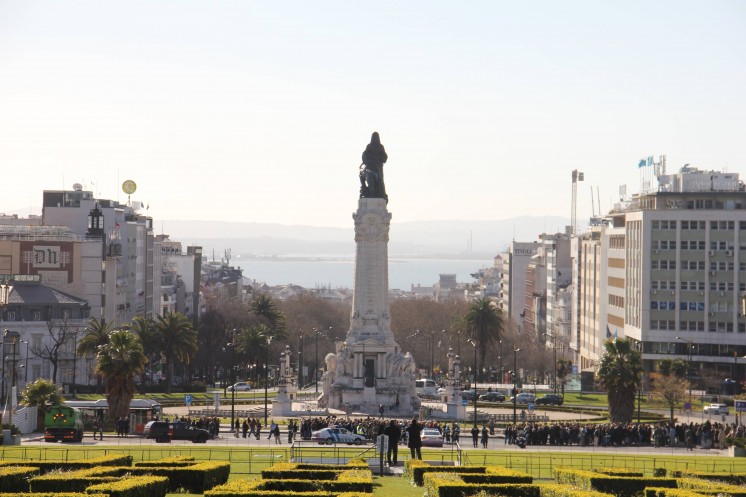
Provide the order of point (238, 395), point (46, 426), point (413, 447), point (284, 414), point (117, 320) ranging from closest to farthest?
1. point (413, 447)
2. point (46, 426)
3. point (284, 414)
4. point (238, 395)
5. point (117, 320)

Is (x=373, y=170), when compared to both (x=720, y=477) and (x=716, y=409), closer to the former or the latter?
(x=716, y=409)

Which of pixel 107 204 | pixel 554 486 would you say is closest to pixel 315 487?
pixel 554 486

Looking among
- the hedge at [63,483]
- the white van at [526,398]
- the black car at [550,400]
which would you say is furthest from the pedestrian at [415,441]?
the black car at [550,400]

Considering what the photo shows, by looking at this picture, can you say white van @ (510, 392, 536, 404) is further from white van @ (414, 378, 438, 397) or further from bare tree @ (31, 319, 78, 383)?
bare tree @ (31, 319, 78, 383)

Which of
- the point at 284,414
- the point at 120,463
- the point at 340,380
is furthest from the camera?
the point at 340,380

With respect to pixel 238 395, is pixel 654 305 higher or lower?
higher

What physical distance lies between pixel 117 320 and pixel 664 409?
58.2m

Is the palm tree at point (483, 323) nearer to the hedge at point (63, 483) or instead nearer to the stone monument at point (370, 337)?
the stone monument at point (370, 337)

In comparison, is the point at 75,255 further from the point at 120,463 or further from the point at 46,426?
the point at 120,463

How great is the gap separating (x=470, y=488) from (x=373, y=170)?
8471cm

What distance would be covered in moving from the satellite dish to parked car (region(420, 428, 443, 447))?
104 m

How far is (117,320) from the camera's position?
150 meters

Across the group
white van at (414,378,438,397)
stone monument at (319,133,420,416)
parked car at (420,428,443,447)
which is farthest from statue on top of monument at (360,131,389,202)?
parked car at (420,428,443,447)

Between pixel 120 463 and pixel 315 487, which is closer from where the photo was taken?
pixel 315 487
